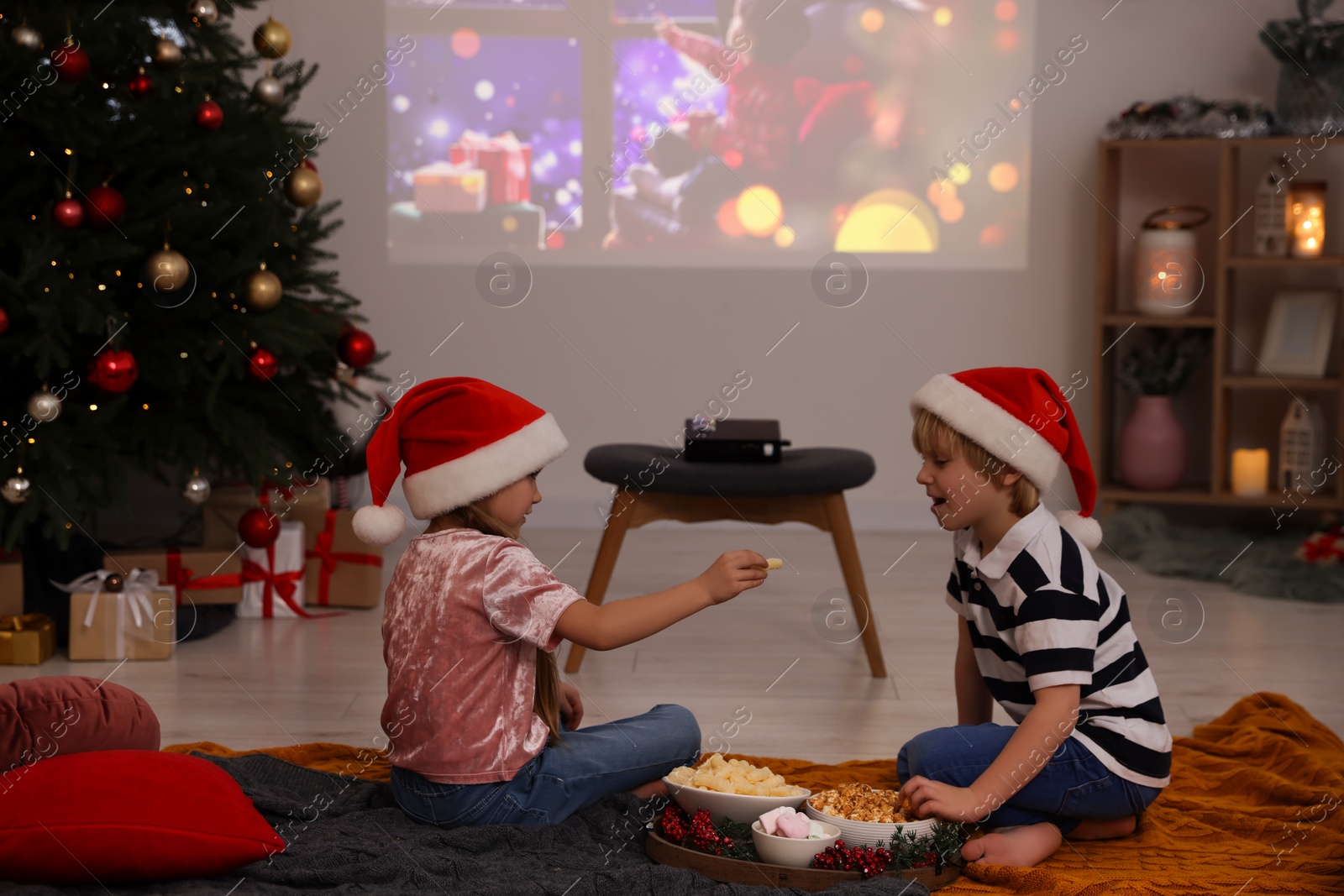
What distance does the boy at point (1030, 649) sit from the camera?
1.53m

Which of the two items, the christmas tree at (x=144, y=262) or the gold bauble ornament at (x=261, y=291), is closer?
the christmas tree at (x=144, y=262)

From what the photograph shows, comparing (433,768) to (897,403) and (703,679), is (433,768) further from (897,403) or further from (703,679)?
(897,403)

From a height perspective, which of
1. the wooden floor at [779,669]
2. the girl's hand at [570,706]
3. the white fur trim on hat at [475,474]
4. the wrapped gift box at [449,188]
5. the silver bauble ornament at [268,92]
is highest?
the silver bauble ornament at [268,92]

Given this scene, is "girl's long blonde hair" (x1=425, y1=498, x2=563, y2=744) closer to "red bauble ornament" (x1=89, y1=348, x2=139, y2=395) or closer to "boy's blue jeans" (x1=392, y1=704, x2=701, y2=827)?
"boy's blue jeans" (x1=392, y1=704, x2=701, y2=827)

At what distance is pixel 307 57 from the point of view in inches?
155

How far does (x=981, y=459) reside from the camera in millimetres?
1656

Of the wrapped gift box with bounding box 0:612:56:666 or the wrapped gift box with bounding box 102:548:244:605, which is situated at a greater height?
the wrapped gift box with bounding box 102:548:244:605

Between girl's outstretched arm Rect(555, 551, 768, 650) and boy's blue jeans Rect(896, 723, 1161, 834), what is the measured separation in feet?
1.25

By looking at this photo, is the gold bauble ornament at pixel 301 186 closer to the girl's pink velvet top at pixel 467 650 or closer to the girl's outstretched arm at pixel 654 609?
the girl's pink velvet top at pixel 467 650

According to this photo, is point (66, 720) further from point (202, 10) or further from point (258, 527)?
point (202, 10)

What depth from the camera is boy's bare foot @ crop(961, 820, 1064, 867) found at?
152 cm

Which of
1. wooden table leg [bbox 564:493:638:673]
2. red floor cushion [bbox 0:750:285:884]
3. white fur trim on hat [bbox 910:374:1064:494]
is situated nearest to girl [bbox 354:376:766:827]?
red floor cushion [bbox 0:750:285:884]

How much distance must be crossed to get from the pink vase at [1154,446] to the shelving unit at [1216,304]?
1.9 inches

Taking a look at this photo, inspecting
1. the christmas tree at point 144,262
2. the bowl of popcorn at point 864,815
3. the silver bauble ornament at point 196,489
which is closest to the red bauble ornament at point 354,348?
the christmas tree at point 144,262
